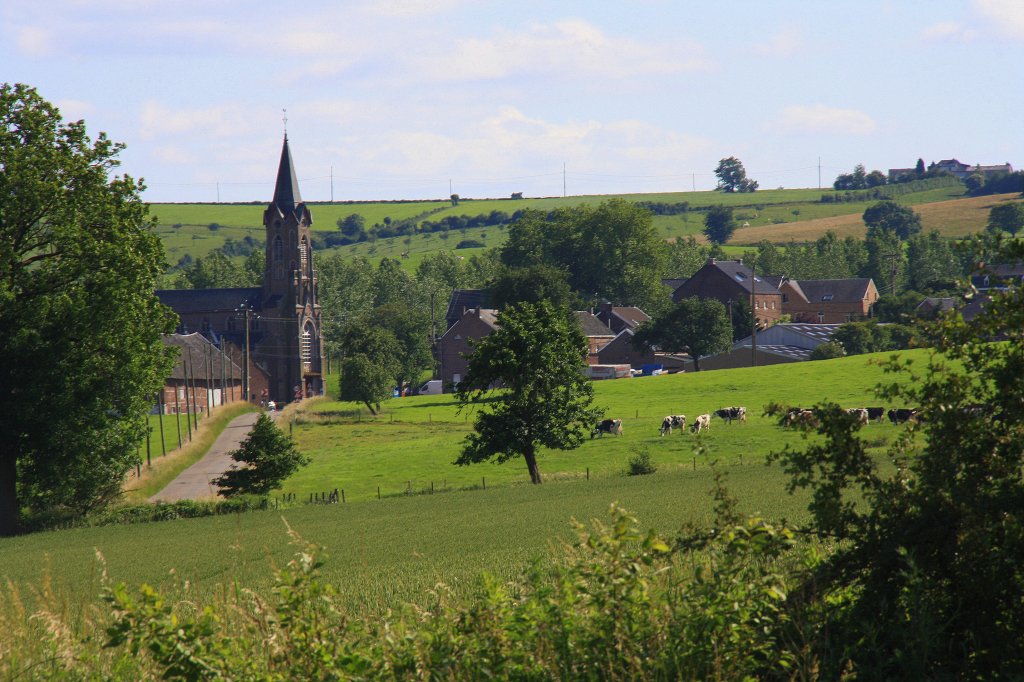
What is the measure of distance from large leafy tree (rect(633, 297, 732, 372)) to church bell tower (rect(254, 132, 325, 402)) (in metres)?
47.1

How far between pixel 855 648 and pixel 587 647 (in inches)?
75.1

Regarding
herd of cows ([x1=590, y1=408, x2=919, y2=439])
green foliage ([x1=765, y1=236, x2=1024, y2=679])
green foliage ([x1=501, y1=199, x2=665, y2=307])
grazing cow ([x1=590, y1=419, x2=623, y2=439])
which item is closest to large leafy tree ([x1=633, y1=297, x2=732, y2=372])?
green foliage ([x1=501, y1=199, x2=665, y2=307])

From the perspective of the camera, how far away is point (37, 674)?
28.8 feet

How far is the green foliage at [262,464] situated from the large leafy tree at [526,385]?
715 cm

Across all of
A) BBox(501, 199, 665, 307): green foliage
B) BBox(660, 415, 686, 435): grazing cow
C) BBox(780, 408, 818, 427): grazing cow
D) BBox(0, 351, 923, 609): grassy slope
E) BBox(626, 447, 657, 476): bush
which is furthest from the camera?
BBox(501, 199, 665, 307): green foliage

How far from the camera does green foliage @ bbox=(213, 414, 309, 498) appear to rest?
43562 mm

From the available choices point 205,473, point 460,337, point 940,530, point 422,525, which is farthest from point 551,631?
point 460,337

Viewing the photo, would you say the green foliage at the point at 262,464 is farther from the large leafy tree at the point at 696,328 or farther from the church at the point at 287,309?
the church at the point at 287,309

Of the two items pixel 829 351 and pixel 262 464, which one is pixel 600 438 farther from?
pixel 829 351

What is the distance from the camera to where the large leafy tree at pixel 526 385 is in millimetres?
44688

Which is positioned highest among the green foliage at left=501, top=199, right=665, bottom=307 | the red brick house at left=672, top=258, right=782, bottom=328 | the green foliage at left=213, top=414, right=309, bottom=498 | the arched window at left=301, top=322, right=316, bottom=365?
the green foliage at left=501, top=199, right=665, bottom=307

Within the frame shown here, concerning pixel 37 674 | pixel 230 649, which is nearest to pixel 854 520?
pixel 230 649

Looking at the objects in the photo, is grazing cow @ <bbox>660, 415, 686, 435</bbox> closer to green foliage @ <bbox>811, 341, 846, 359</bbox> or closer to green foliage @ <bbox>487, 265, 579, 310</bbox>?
green foliage @ <bbox>811, 341, 846, 359</bbox>

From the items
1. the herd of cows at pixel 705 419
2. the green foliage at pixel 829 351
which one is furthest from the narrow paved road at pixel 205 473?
the green foliage at pixel 829 351
